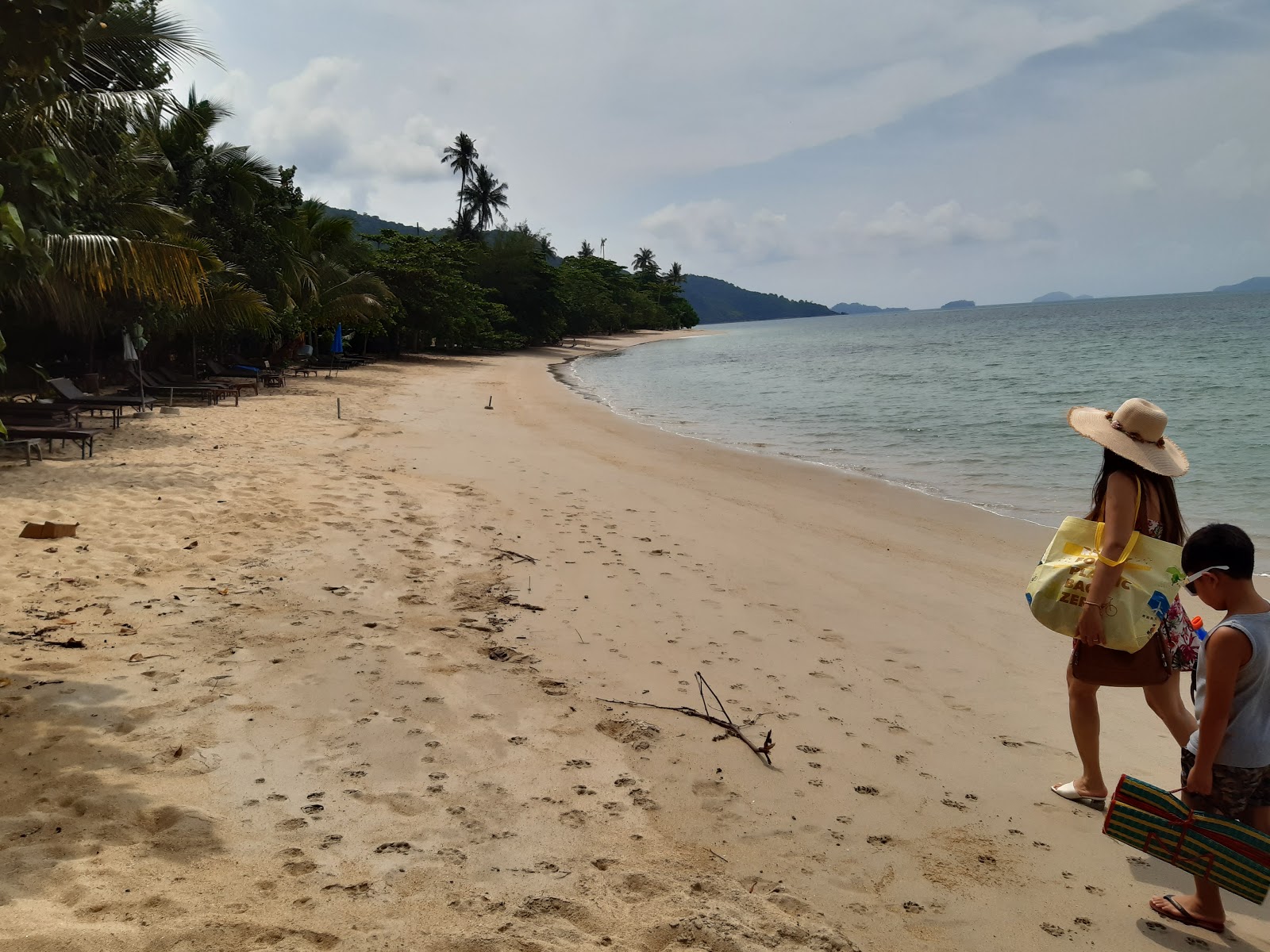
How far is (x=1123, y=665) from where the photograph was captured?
10.4 ft

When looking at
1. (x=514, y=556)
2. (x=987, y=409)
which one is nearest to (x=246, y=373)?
(x=514, y=556)

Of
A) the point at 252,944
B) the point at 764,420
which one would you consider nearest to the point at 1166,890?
the point at 252,944

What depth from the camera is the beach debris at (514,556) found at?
6.64 m

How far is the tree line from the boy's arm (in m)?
4.20

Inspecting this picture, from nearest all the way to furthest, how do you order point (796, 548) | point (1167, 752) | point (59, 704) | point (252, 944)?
point (252, 944) → point (59, 704) → point (1167, 752) → point (796, 548)

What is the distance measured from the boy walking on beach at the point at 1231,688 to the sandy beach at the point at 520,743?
1.67ft

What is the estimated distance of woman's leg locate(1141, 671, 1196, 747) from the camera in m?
3.18

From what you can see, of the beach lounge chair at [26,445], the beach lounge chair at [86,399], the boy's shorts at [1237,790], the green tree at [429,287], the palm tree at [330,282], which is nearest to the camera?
the boy's shorts at [1237,790]

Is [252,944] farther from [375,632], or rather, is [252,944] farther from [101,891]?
[375,632]

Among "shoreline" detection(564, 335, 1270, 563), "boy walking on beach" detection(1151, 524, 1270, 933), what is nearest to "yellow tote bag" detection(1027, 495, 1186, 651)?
"boy walking on beach" detection(1151, 524, 1270, 933)

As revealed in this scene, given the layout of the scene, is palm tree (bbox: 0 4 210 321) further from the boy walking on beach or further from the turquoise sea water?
the turquoise sea water

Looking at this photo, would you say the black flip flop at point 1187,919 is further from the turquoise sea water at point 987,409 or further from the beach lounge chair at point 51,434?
the beach lounge chair at point 51,434

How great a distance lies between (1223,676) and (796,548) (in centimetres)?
538

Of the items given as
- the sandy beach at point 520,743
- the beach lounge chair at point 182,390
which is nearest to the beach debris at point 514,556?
the sandy beach at point 520,743
